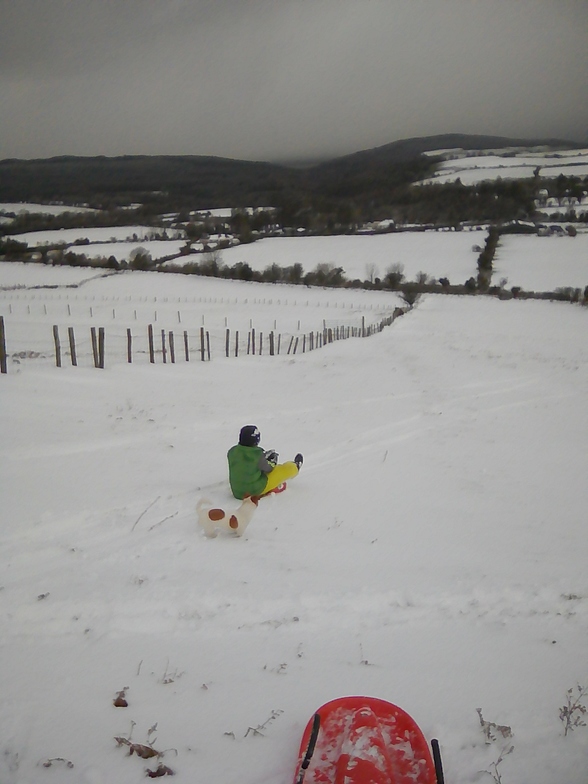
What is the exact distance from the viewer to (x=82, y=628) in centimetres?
385

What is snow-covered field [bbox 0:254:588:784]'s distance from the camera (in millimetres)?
3023

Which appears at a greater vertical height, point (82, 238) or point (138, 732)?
point (82, 238)

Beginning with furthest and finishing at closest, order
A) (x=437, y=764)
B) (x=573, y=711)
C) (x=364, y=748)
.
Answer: (x=573, y=711), (x=364, y=748), (x=437, y=764)

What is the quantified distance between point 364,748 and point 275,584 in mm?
1861

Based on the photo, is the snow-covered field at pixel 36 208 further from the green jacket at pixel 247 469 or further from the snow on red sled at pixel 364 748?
the snow on red sled at pixel 364 748

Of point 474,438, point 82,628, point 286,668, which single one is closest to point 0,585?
point 82,628

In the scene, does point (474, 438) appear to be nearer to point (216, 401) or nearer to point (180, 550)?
point (216, 401)

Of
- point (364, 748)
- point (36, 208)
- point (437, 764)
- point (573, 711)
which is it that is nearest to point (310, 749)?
point (364, 748)

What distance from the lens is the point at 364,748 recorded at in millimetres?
2826

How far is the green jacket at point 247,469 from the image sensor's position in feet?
19.5

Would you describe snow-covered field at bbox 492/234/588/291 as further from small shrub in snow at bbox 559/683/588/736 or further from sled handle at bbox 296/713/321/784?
sled handle at bbox 296/713/321/784

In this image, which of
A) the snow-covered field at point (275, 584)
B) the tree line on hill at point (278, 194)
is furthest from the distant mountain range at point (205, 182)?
the snow-covered field at point (275, 584)

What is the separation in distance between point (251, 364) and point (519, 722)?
496 inches

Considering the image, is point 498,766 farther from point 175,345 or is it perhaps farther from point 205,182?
point 205,182
